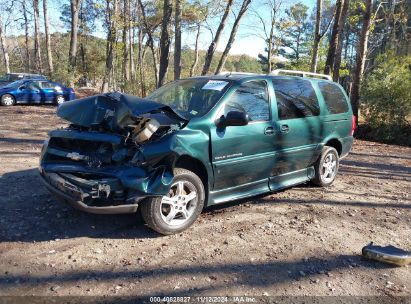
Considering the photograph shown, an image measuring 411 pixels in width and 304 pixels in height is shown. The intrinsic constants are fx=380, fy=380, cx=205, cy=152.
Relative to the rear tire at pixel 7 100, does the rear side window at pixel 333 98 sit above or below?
above

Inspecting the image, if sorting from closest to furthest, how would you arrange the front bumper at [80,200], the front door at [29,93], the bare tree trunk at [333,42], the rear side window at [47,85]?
1. the front bumper at [80,200]
2. the bare tree trunk at [333,42]
3. the front door at [29,93]
4. the rear side window at [47,85]

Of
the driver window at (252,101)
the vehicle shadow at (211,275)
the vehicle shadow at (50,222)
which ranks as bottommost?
the vehicle shadow at (211,275)

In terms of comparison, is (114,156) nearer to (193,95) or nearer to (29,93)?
(193,95)

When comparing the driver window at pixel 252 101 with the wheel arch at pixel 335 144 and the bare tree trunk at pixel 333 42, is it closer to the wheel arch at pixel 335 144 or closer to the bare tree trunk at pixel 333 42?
the wheel arch at pixel 335 144

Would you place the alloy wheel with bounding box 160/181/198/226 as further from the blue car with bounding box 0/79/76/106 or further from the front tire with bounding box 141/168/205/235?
the blue car with bounding box 0/79/76/106

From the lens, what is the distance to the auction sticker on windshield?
4993mm

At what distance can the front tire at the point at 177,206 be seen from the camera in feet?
13.5

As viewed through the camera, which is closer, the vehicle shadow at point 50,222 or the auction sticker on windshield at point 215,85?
the vehicle shadow at point 50,222

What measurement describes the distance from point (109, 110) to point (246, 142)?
1.74 m

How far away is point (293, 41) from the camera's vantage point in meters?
60.6

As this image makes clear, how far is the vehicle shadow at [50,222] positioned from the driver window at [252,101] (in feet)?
6.09

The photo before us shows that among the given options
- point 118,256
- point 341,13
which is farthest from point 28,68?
point 118,256

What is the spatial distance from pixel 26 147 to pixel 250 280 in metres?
6.95

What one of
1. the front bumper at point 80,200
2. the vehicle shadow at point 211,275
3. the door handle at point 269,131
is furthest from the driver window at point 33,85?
the vehicle shadow at point 211,275
